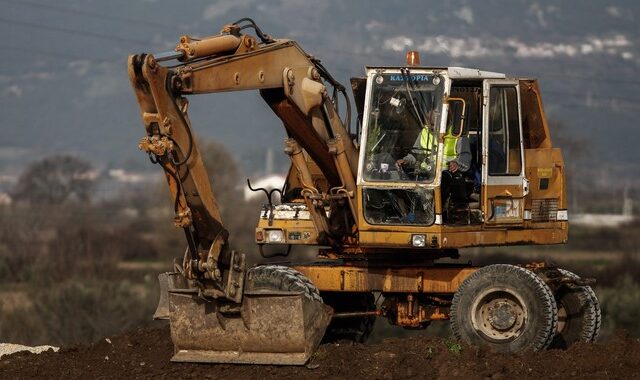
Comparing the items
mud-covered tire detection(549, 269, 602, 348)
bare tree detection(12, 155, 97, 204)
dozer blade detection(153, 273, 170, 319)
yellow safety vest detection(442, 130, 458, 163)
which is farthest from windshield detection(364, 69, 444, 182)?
bare tree detection(12, 155, 97, 204)

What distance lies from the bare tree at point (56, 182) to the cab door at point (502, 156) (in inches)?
2539

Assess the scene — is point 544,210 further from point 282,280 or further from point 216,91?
point 216,91

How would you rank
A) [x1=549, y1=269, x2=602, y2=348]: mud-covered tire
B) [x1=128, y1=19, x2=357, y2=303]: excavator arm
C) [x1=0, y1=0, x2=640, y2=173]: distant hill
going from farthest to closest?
[x1=0, y1=0, x2=640, y2=173]: distant hill, [x1=549, y1=269, x2=602, y2=348]: mud-covered tire, [x1=128, y1=19, x2=357, y2=303]: excavator arm

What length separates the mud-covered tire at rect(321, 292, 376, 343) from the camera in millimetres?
18406

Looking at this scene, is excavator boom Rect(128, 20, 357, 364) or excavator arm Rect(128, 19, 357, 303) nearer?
excavator arm Rect(128, 19, 357, 303)

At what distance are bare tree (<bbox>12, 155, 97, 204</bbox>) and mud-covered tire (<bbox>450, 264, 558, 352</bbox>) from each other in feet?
214

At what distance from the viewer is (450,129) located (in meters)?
16.6

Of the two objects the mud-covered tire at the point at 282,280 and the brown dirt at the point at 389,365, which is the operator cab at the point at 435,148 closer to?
the mud-covered tire at the point at 282,280

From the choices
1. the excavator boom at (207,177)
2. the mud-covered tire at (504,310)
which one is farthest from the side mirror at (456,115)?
the mud-covered tire at (504,310)

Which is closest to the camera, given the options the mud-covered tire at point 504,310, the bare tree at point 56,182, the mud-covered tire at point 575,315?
the mud-covered tire at point 504,310

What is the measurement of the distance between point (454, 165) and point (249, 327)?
10.3 ft

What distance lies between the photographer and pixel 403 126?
16.6 meters

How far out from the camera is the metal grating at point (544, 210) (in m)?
17.5

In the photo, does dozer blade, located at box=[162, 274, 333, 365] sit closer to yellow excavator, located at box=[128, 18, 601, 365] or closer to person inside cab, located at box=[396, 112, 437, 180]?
yellow excavator, located at box=[128, 18, 601, 365]
